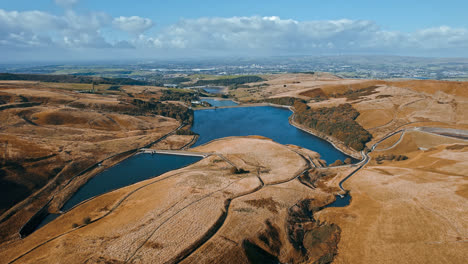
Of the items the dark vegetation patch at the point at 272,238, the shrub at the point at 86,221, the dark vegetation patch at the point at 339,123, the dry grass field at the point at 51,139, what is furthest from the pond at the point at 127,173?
the dark vegetation patch at the point at 339,123

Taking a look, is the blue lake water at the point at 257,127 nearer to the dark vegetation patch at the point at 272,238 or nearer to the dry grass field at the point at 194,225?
the dry grass field at the point at 194,225

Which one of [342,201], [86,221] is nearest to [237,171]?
[342,201]

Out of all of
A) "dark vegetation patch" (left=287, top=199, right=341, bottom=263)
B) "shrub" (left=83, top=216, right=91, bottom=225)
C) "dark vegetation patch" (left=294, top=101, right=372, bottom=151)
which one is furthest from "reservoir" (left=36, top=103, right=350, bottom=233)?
"shrub" (left=83, top=216, right=91, bottom=225)

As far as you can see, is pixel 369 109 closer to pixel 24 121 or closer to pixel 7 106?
pixel 24 121

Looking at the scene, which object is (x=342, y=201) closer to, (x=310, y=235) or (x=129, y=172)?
(x=310, y=235)

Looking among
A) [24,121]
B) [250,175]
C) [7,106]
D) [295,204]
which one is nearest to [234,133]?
[250,175]

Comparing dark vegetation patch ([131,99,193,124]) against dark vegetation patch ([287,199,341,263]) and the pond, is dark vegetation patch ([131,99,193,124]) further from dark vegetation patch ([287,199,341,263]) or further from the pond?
dark vegetation patch ([287,199,341,263])
